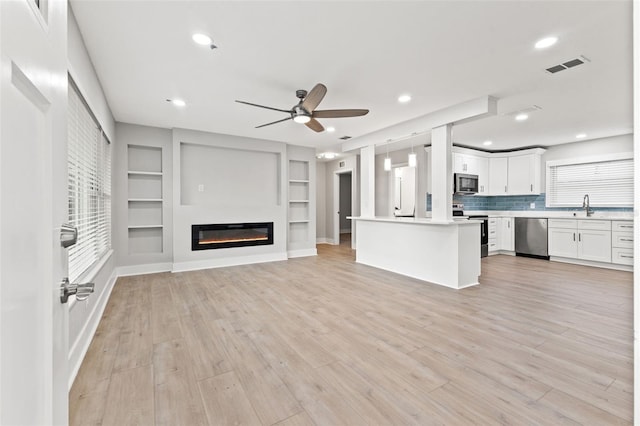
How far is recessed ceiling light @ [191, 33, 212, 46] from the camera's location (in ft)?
8.04

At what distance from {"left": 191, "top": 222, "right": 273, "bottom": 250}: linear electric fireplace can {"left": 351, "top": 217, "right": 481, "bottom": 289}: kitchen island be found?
233cm

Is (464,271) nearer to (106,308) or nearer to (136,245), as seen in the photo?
(106,308)

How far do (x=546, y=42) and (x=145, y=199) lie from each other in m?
5.79

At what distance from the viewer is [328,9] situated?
2.13m

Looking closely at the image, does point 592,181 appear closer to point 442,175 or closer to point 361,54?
point 442,175

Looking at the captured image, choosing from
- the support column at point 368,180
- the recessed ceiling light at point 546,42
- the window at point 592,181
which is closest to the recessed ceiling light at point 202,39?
the recessed ceiling light at point 546,42

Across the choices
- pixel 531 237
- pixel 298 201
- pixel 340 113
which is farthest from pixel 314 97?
pixel 531 237

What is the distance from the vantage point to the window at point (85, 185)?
2365mm

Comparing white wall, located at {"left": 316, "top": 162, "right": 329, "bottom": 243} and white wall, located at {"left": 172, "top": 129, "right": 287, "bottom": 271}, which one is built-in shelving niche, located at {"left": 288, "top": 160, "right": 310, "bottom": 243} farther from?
white wall, located at {"left": 316, "top": 162, "right": 329, "bottom": 243}

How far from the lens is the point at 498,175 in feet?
23.5

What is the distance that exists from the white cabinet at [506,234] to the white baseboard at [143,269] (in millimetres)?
7203

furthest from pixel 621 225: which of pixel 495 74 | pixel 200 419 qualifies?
pixel 200 419

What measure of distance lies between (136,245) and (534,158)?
28.0 ft

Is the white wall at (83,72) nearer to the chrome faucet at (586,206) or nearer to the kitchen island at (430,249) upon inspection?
the kitchen island at (430,249)
